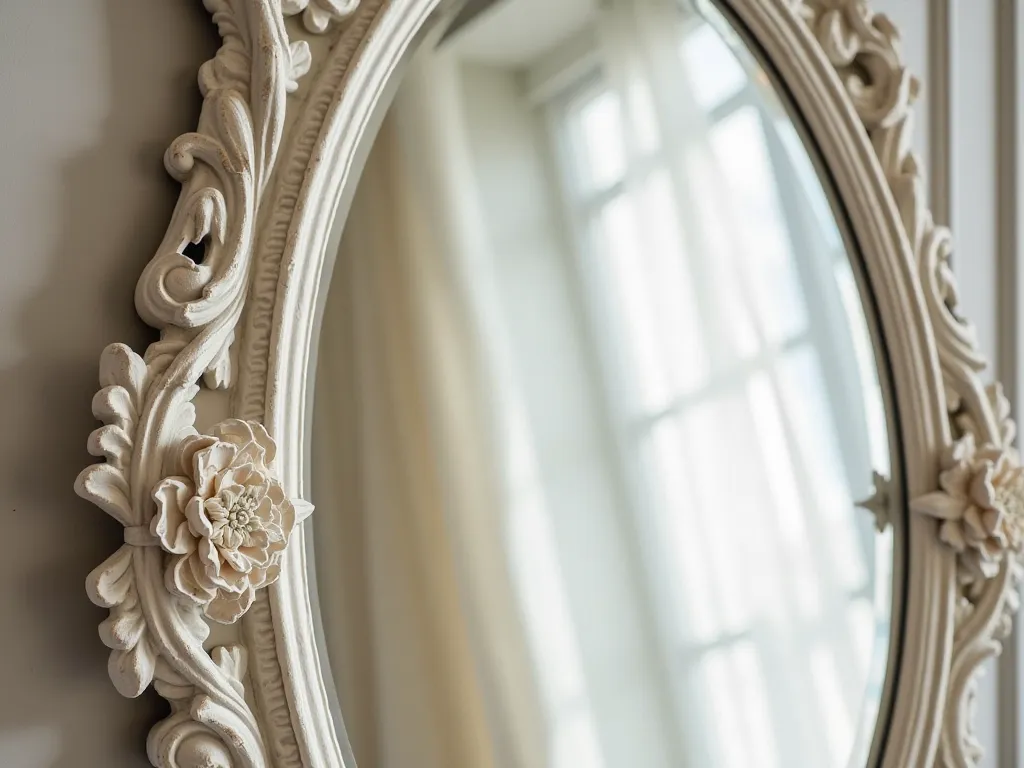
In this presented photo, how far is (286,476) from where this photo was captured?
1.68 ft

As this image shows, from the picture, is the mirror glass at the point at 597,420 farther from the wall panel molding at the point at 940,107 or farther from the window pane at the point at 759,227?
the wall panel molding at the point at 940,107

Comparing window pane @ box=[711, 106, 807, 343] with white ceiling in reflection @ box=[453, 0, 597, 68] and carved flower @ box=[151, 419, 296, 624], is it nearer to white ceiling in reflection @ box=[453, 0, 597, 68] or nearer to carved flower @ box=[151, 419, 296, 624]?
white ceiling in reflection @ box=[453, 0, 597, 68]

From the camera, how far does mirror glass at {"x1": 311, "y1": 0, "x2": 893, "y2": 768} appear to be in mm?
A: 550

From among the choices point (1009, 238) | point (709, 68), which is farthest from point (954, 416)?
point (709, 68)

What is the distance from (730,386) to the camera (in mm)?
708

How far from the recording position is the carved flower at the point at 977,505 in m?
0.75

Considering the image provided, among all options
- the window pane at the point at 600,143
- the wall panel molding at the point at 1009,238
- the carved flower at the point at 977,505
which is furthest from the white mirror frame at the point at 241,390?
the wall panel molding at the point at 1009,238

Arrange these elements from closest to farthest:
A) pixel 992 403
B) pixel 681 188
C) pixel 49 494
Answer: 1. pixel 49 494
2. pixel 681 188
3. pixel 992 403

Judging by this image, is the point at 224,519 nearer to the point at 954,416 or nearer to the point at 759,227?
the point at 759,227

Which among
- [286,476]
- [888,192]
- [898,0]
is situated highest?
[898,0]

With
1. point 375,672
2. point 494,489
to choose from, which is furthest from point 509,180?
point 375,672

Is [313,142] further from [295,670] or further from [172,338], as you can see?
[295,670]

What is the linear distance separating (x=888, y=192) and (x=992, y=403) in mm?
191

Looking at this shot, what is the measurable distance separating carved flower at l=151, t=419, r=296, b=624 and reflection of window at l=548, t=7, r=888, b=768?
242mm
